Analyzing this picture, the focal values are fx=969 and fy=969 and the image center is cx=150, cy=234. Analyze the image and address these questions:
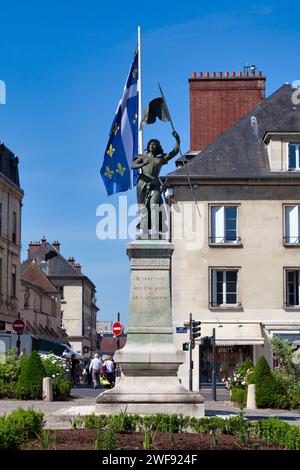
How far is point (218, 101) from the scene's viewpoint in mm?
43750

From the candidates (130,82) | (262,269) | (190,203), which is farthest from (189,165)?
(130,82)

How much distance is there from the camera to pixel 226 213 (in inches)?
1561

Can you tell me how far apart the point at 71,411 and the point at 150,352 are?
5.90 feet

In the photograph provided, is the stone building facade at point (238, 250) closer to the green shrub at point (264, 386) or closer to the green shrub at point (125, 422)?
the green shrub at point (264, 386)

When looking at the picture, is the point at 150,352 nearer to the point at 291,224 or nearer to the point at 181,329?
the point at 181,329

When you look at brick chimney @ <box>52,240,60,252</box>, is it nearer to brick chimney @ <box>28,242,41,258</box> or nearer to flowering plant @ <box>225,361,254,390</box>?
brick chimney @ <box>28,242,41,258</box>

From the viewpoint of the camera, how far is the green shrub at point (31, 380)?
1057 inches

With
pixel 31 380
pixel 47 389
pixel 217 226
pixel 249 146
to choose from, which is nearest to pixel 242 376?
pixel 47 389

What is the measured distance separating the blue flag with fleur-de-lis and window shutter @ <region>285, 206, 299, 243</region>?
18.7 meters

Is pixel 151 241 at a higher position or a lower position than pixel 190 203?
lower

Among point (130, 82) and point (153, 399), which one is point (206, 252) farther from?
point (153, 399)

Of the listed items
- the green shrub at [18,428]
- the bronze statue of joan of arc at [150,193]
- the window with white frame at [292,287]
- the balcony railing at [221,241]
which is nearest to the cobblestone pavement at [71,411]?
the green shrub at [18,428]

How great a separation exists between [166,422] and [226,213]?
1033 inches
